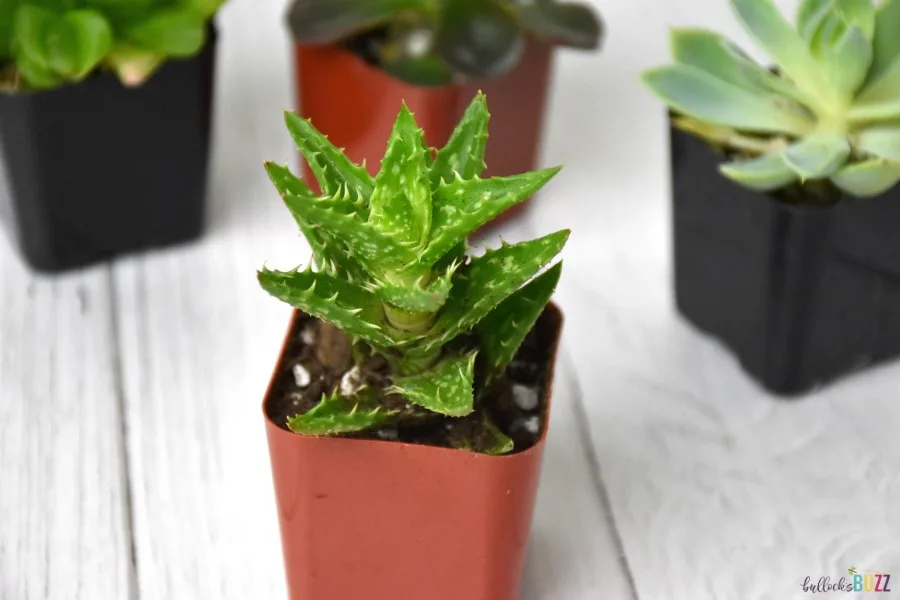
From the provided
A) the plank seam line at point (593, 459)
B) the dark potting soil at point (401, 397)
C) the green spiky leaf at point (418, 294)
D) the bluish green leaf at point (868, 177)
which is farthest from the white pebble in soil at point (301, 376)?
the bluish green leaf at point (868, 177)

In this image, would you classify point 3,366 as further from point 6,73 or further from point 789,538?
point 789,538

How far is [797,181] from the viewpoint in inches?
29.2

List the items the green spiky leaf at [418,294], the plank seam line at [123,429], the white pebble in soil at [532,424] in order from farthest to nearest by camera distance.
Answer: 1. the plank seam line at [123,429]
2. the white pebble in soil at [532,424]
3. the green spiky leaf at [418,294]

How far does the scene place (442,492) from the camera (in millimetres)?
535

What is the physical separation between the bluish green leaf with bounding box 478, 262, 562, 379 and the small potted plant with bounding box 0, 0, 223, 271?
0.39 m

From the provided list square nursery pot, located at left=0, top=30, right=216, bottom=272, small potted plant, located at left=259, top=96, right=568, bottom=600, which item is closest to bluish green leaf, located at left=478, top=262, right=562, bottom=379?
small potted plant, located at left=259, top=96, right=568, bottom=600

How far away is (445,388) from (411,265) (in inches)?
2.6

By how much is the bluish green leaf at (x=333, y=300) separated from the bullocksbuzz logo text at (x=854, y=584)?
0.35m

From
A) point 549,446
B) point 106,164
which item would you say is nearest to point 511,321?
point 549,446

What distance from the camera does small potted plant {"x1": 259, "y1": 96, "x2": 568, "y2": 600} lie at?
48cm

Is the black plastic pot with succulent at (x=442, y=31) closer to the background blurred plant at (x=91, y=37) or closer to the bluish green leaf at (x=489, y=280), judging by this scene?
the background blurred plant at (x=91, y=37)

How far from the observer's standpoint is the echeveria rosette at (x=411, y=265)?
1.55 feet

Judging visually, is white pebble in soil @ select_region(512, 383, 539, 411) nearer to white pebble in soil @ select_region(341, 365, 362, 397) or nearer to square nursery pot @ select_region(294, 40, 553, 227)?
white pebble in soil @ select_region(341, 365, 362, 397)

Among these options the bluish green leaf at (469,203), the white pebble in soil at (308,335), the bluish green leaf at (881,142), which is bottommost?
the white pebble in soil at (308,335)
